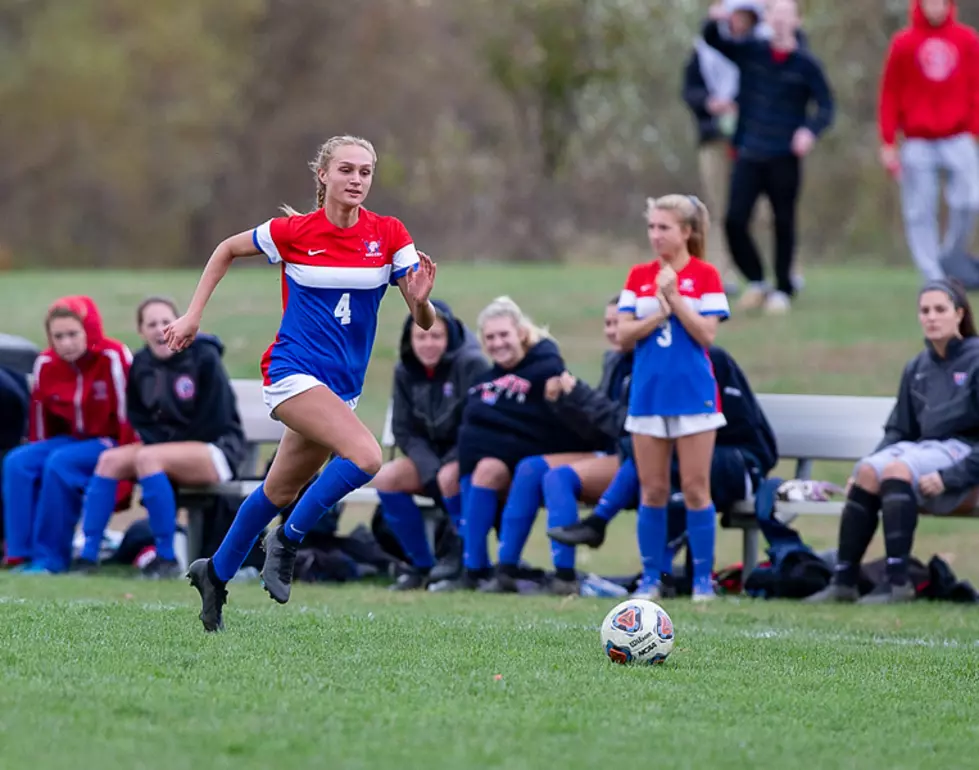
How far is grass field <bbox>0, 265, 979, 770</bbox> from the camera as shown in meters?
4.30

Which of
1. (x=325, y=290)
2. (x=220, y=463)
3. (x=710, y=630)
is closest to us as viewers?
(x=325, y=290)

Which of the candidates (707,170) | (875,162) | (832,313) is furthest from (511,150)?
(832,313)

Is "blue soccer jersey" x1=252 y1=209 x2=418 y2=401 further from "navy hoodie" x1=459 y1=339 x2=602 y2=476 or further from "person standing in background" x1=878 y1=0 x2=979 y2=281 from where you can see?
"person standing in background" x1=878 y1=0 x2=979 y2=281

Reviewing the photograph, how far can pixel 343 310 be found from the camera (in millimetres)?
6379

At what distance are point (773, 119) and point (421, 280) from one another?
7.93 m

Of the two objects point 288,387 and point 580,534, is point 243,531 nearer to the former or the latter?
point 288,387

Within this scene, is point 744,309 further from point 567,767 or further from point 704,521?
point 567,767

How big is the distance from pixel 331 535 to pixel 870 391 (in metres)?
4.96

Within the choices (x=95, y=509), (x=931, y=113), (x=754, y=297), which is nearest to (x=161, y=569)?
(x=95, y=509)

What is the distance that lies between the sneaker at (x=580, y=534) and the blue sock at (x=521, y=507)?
0.66 feet

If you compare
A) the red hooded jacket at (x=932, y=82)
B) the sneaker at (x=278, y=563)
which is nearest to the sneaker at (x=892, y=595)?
the sneaker at (x=278, y=563)

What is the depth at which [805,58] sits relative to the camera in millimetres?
13719

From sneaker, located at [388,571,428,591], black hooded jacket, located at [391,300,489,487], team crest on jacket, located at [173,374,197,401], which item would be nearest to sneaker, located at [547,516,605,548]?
sneaker, located at [388,571,428,591]

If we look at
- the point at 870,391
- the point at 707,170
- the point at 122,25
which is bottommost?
the point at 870,391
